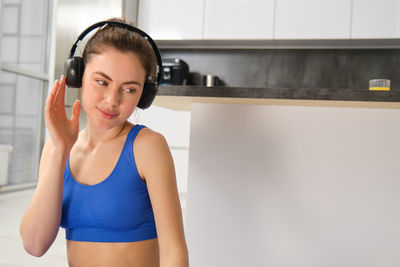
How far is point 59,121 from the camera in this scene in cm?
76

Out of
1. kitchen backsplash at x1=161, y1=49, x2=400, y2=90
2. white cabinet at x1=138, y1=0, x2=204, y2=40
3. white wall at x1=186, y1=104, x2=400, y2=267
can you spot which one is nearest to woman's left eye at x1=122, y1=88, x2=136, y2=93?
white wall at x1=186, y1=104, x2=400, y2=267

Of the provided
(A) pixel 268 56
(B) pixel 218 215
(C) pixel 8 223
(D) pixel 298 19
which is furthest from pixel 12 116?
(B) pixel 218 215

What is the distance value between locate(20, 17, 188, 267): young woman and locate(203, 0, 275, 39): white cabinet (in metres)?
2.86

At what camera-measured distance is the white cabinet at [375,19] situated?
3.19 m

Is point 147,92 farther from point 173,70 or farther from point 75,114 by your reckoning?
point 173,70

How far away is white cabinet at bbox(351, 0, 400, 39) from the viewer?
3.19 metres

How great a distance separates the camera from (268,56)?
377 cm

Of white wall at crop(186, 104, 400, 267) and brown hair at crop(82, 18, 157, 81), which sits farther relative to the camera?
white wall at crop(186, 104, 400, 267)

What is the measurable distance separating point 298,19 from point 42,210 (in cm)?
317

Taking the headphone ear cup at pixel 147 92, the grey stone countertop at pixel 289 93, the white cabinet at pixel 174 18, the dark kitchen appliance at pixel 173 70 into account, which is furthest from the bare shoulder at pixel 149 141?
the white cabinet at pixel 174 18

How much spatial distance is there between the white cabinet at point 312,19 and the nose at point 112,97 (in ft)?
9.71

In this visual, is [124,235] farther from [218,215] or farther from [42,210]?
[218,215]

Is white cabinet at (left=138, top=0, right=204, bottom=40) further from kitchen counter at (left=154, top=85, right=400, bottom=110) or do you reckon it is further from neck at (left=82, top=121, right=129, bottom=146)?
neck at (left=82, top=121, right=129, bottom=146)

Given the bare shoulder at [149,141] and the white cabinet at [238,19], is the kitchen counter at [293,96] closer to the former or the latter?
the bare shoulder at [149,141]
